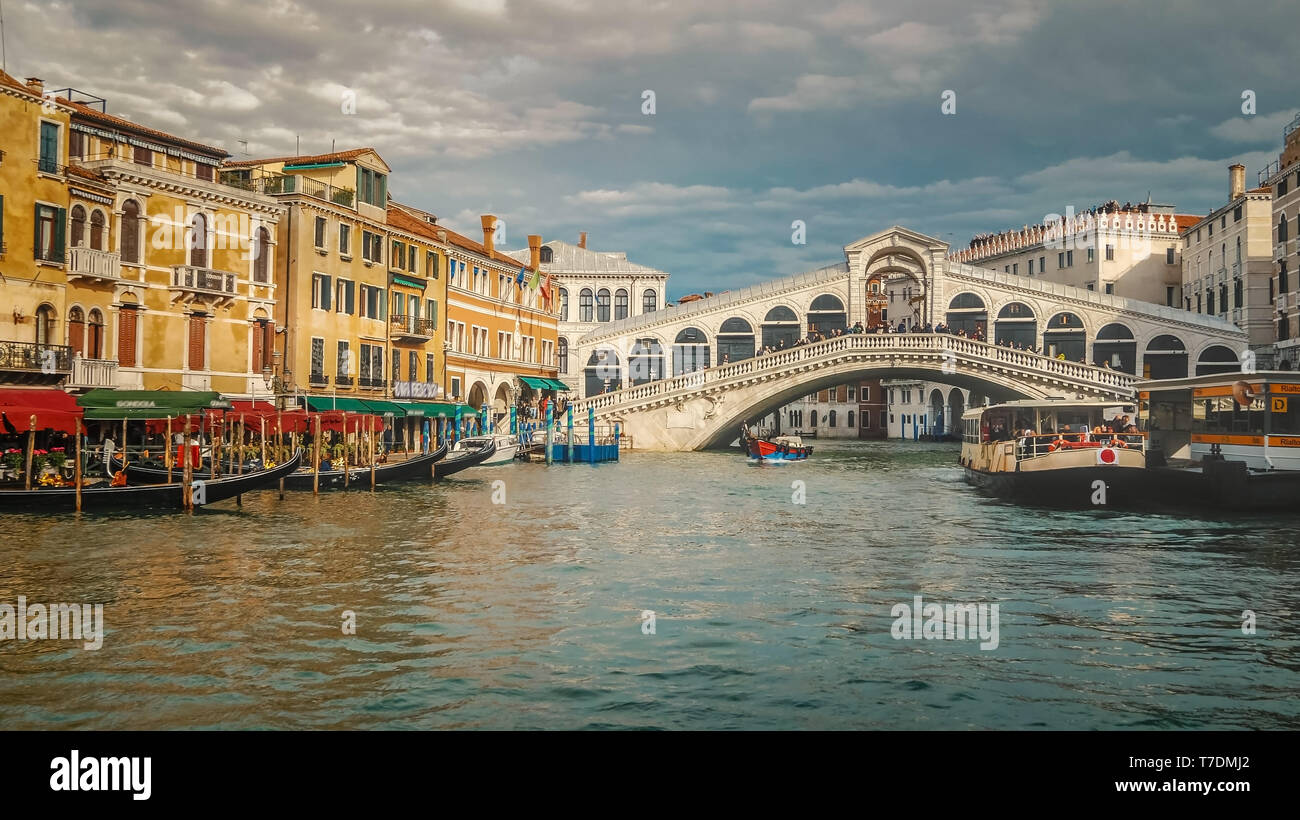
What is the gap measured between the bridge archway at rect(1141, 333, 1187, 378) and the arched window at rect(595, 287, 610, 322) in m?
27.9

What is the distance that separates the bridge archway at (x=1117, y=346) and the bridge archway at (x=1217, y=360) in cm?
281

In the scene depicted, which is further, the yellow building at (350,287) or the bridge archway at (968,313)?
the bridge archway at (968,313)

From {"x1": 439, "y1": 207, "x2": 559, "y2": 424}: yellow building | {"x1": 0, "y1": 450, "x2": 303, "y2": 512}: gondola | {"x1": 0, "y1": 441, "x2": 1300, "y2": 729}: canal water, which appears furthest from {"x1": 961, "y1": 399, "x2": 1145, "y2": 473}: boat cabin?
{"x1": 439, "y1": 207, "x2": 559, "y2": 424}: yellow building

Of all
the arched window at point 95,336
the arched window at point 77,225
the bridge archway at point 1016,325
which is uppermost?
the bridge archway at point 1016,325

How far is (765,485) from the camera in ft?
89.8

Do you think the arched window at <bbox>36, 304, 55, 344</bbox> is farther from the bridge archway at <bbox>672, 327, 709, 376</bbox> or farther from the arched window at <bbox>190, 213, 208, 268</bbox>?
the bridge archway at <bbox>672, 327, 709, 376</bbox>

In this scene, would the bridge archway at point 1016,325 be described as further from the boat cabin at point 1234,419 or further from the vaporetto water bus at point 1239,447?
the vaporetto water bus at point 1239,447

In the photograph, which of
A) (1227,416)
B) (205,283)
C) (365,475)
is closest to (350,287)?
(205,283)

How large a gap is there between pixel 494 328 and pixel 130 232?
18.4 m

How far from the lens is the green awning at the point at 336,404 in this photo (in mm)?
28234

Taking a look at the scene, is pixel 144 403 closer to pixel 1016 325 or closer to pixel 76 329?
pixel 76 329

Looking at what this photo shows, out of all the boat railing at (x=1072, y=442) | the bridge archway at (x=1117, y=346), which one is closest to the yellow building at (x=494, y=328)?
the boat railing at (x=1072, y=442)

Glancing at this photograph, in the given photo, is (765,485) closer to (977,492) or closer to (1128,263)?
(977,492)

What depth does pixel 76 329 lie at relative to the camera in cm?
2258
